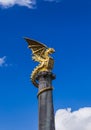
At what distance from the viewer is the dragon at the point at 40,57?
2817 cm

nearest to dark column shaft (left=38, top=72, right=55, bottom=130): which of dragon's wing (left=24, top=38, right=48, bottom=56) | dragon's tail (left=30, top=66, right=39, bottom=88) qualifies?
dragon's tail (left=30, top=66, right=39, bottom=88)

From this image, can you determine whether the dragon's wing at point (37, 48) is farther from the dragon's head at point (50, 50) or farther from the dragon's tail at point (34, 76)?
Answer: the dragon's tail at point (34, 76)

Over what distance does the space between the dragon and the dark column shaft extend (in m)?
0.52

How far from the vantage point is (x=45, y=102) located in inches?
1056

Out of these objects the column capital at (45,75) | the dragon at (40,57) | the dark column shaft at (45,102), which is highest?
the dragon at (40,57)

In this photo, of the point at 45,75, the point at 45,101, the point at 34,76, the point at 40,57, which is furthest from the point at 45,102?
the point at 40,57

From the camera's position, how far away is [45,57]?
94.3ft

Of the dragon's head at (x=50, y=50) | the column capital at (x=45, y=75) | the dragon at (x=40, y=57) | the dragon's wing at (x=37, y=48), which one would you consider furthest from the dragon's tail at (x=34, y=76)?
the dragon's head at (x=50, y=50)

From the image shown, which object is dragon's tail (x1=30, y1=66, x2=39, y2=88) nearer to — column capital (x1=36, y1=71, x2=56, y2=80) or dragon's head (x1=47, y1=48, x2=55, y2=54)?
column capital (x1=36, y1=71, x2=56, y2=80)

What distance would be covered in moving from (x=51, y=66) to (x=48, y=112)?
336cm

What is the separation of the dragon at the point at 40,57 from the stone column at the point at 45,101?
42 cm

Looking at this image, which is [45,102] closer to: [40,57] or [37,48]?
[40,57]

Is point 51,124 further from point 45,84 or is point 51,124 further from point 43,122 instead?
point 45,84

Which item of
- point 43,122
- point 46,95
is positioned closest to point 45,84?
point 46,95
